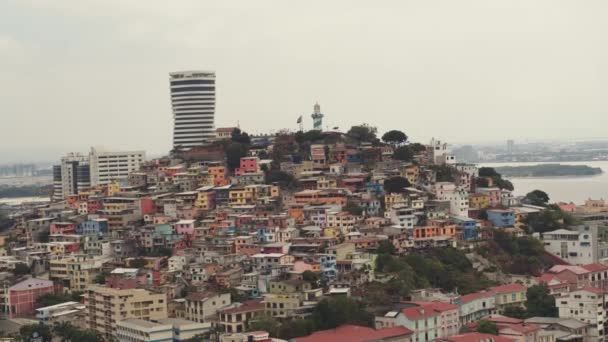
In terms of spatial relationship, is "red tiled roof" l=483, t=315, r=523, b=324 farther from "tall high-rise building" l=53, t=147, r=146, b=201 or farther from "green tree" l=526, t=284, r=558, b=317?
"tall high-rise building" l=53, t=147, r=146, b=201

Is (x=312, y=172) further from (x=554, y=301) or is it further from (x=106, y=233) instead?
(x=554, y=301)

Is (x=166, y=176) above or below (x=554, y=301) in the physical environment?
above

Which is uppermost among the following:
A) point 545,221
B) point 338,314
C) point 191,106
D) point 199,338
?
point 191,106

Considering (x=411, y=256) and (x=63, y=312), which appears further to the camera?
(x=411, y=256)

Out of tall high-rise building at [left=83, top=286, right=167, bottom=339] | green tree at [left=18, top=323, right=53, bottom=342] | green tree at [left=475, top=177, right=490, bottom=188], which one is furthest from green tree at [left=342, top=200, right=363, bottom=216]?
green tree at [left=18, top=323, right=53, bottom=342]

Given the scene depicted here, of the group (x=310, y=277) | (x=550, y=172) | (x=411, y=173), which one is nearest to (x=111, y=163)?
(x=411, y=173)

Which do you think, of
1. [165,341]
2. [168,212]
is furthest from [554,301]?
[168,212]

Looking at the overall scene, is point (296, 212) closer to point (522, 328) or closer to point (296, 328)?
point (296, 328)
